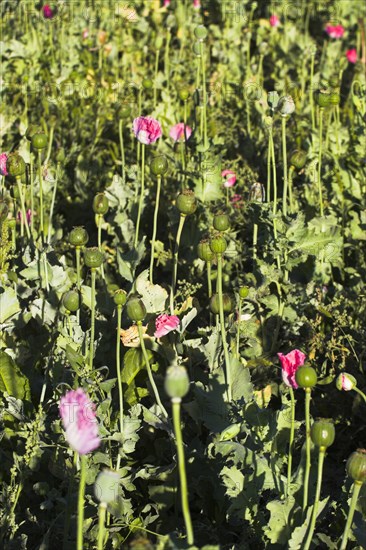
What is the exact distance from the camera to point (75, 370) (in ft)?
6.08

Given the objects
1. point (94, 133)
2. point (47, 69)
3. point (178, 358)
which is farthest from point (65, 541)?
point (47, 69)

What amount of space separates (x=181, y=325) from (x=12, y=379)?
436 mm

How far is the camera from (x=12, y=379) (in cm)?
201

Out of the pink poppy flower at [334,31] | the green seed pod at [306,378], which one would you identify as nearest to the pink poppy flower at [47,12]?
the pink poppy flower at [334,31]

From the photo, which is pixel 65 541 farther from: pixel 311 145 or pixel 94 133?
pixel 94 133

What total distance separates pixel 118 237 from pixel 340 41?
2.18 meters

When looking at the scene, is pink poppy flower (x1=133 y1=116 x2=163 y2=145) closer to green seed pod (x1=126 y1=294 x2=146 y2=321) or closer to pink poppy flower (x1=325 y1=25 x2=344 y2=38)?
green seed pod (x1=126 y1=294 x2=146 y2=321)

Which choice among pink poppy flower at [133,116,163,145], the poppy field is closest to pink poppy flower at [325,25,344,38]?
the poppy field

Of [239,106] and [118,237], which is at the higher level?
[239,106]

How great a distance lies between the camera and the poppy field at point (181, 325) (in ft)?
5.46

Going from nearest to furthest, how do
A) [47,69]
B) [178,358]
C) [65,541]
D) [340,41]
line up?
[65,541]
[178,358]
[47,69]
[340,41]

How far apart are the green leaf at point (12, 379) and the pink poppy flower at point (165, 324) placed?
36cm

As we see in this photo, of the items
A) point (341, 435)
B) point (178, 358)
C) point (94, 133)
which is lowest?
point (341, 435)

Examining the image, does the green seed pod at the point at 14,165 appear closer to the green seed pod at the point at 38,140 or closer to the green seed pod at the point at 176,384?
the green seed pod at the point at 38,140
